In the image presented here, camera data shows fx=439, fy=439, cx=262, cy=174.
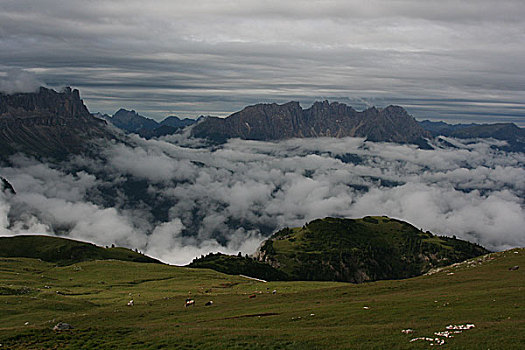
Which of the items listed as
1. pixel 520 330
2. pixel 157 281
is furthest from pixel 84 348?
pixel 157 281

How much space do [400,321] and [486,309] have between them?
36.6 feet

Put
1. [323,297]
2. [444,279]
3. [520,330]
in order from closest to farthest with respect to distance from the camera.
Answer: [520,330] < [323,297] < [444,279]

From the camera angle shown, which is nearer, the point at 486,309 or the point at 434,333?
the point at 434,333

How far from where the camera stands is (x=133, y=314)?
239ft

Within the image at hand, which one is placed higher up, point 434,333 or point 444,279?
point 434,333

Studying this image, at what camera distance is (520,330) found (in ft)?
135

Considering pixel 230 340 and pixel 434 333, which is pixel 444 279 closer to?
pixel 434 333

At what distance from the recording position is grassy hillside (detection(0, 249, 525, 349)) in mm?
43438

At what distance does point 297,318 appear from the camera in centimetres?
5822

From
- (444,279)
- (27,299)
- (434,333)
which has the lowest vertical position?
(27,299)

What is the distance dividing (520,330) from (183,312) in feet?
164

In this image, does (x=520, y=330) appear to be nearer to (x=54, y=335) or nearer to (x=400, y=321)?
(x=400, y=321)

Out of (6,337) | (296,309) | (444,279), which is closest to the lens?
(6,337)

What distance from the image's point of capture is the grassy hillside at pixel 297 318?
43438mm
